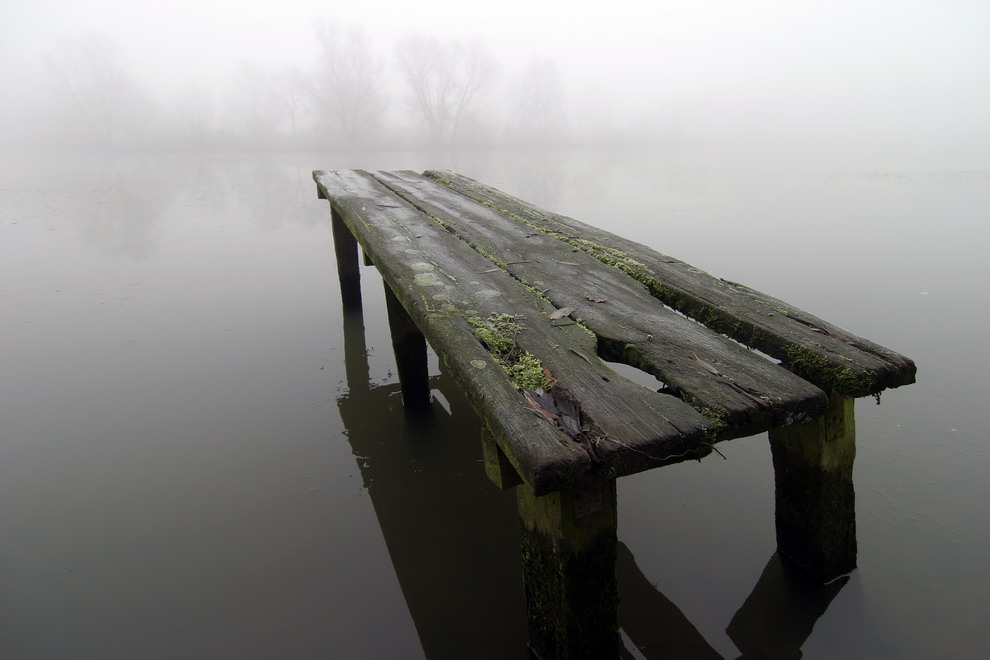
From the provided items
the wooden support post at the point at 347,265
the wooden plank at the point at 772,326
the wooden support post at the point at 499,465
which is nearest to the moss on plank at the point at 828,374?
the wooden plank at the point at 772,326

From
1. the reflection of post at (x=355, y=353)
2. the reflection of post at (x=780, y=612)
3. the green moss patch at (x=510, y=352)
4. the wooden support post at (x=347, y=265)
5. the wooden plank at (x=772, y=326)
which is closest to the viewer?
the green moss patch at (x=510, y=352)

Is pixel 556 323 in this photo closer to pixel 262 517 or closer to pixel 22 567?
pixel 262 517

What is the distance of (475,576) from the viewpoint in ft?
8.41

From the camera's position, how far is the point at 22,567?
2.69 metres

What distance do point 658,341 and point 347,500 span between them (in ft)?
6.64

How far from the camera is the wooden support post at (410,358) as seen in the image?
3.91m

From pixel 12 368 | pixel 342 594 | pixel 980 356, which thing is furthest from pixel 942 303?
pixel 12 368

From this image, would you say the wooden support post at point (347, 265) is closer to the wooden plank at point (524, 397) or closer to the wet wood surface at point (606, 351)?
the wet wood surface at point (606, 351)

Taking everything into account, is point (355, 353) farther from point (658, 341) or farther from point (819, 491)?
point (819, 491)

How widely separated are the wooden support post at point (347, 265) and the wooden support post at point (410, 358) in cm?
231

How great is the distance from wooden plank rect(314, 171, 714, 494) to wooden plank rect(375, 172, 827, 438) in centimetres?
8

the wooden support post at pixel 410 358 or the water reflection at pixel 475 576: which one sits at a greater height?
the wooden support post at pixel 410 358

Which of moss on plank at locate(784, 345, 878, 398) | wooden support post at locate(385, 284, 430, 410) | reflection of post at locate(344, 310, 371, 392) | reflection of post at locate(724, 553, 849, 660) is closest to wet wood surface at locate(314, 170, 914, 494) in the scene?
moss on plank at locate(784, 345, 878, 398)

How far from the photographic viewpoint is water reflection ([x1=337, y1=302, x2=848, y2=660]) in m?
2.20
